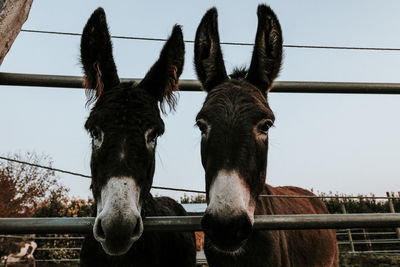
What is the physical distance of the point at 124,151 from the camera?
183 cm

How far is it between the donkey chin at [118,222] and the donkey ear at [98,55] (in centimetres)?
118

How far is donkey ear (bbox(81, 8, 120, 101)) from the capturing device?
246 cm

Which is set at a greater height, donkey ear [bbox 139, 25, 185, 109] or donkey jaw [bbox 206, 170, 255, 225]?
donkey ear [bbox 139, 25, 185, 109]

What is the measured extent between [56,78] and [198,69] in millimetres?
1225

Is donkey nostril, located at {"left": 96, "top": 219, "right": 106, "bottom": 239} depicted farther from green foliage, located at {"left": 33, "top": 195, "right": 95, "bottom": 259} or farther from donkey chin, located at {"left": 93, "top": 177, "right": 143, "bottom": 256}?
green foliage, located at {"left": 33, "top": 195, "right": 95, "bottom": 259}

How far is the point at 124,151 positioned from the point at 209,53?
53.7 inches

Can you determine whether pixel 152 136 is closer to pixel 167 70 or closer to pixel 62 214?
pixel 167 70

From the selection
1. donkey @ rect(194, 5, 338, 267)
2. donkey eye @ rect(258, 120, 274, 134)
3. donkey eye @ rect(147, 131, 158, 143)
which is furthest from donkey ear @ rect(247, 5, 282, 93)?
donkey eye @ rect(147, 131, 158, 143)

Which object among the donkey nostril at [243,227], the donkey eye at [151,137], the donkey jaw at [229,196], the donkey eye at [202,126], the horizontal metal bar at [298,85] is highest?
the horizontal metal bar at [298,85]

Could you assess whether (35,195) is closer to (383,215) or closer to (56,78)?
(56,78)

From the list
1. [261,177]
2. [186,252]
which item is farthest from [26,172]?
[261,177]

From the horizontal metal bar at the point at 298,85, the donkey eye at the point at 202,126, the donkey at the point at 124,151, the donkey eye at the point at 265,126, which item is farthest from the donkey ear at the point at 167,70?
the donkey eye at the point at 265,126

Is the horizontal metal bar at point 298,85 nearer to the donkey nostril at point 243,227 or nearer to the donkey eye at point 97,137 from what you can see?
the donkey eye at point 97,137

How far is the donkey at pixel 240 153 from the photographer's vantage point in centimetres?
155
